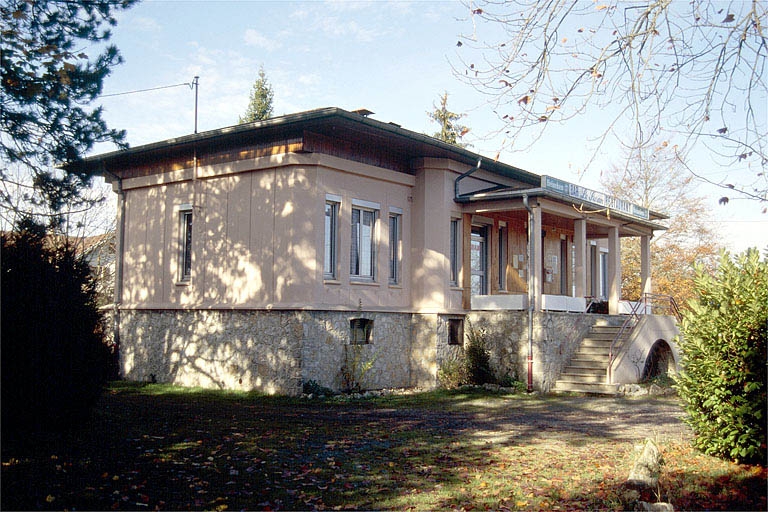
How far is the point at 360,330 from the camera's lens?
18266 mm

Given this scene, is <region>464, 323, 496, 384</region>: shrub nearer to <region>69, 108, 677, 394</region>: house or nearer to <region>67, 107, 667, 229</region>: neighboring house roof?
<region>69, 108, 677, 394</region>: house

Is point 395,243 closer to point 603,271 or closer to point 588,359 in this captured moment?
point 588,359

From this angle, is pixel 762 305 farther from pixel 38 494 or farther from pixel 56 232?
pixel 56 232

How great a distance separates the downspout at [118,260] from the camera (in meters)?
21.2

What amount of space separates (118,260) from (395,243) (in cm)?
837

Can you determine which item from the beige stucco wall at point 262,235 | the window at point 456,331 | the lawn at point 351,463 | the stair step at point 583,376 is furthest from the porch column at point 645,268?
the lawn at point 351,463

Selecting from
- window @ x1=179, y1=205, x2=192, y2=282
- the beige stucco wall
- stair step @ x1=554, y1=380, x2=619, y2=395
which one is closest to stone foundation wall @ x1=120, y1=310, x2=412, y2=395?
the beige stucco wall

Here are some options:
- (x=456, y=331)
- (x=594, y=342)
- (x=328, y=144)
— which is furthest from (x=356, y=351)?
(x=594, y=342)

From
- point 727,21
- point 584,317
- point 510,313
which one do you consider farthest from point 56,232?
point 584,317

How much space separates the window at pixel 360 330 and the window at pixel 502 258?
21.8 feet

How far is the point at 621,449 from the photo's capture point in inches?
431

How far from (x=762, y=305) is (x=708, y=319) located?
0.73 meters

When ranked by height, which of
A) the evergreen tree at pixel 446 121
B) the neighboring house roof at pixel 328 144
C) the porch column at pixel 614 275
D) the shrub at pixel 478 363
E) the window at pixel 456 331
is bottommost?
the shrub at pixel 478 363

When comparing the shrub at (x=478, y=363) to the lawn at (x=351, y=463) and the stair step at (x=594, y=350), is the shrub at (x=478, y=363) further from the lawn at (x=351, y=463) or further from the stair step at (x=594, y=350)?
the lawn at (x=351, y=463)
